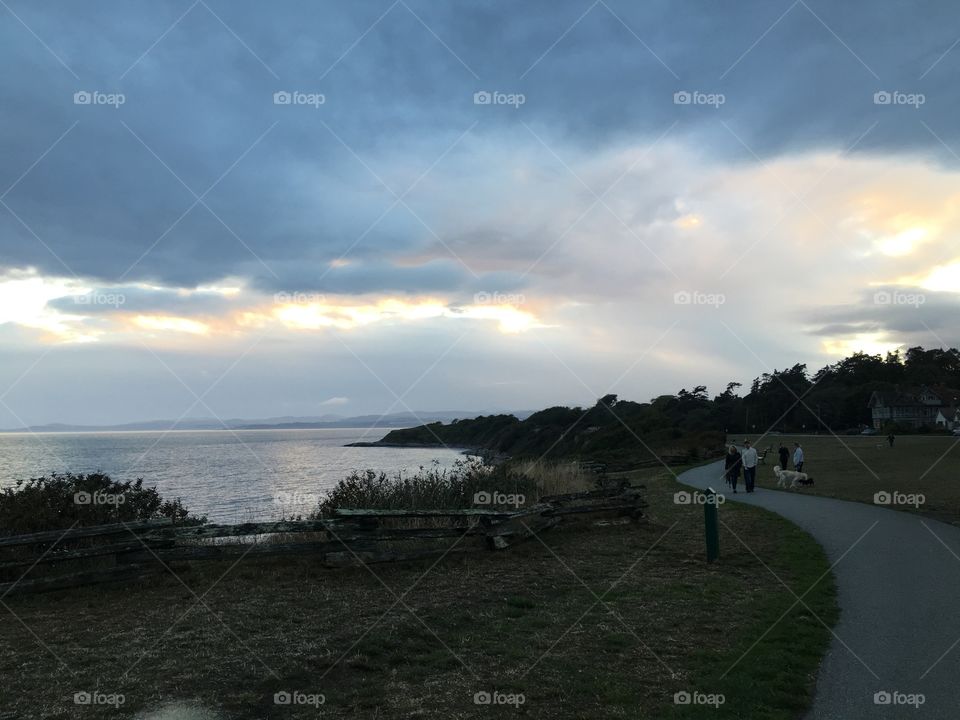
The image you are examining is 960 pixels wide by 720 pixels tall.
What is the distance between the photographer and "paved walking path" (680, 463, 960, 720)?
609 cm

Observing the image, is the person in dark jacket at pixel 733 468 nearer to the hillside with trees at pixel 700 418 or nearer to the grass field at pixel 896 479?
the grass field at pixel 896 479

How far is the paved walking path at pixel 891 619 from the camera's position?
6094 millimetres

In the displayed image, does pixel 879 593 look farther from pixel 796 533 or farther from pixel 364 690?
pixel 364 690

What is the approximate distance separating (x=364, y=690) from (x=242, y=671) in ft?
4.55

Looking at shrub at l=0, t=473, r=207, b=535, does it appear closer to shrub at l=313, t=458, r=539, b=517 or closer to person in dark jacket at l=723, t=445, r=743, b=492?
shrub at l=313, t=458, r=539, b=517

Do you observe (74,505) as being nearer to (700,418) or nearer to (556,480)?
(556,480)

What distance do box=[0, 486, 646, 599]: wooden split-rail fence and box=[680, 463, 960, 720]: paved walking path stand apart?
5282mm

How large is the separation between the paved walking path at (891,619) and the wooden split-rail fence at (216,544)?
528 cm

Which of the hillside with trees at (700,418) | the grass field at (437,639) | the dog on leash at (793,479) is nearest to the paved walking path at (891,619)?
the grass field at (437,639)

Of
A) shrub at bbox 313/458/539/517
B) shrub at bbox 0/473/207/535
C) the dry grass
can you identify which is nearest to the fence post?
shrub at bbox 313/458/539/517

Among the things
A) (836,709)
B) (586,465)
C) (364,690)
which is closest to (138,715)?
(364,690)

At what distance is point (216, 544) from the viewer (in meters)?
12.8

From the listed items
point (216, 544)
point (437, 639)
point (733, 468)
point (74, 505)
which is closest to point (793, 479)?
point (733, 468)

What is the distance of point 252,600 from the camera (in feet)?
32.0
